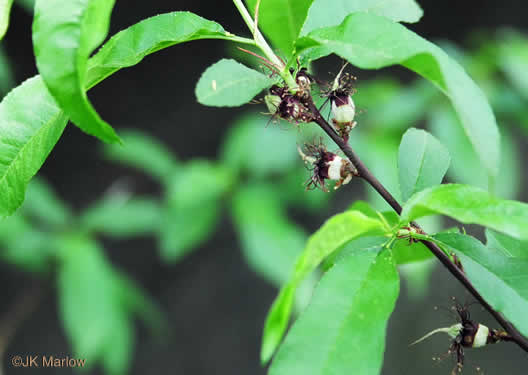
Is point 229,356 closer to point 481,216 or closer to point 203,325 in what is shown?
point 203,325

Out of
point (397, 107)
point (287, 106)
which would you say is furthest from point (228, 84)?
point (397, 107)

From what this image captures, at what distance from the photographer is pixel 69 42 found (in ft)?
1.24

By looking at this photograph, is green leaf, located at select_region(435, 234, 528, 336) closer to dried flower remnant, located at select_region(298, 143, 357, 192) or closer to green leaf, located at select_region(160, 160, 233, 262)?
dried flower remnant, located at select_region(298, 143, 357, 192)

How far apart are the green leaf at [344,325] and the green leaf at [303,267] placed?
4 cm

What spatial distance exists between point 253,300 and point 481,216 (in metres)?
2.27

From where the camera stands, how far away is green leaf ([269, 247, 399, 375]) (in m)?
0.40

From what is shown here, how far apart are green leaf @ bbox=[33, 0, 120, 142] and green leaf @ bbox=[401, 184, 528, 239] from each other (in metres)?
0.24

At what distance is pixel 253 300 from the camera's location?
2.61 metres

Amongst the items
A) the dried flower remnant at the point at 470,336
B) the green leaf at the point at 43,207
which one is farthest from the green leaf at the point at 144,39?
the green leaf at the point at 43,207

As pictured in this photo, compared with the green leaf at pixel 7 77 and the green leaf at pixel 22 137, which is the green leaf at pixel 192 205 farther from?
the green leaf at pixel 22 137

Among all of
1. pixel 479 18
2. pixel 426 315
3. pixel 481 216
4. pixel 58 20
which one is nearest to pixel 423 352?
pixel 426 315

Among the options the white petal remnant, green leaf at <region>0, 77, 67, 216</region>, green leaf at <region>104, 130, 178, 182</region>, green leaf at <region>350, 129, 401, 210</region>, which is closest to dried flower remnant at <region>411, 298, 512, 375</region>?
the white petal remnant

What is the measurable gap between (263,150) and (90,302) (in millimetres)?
704

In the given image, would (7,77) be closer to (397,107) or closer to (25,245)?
(25,245)
